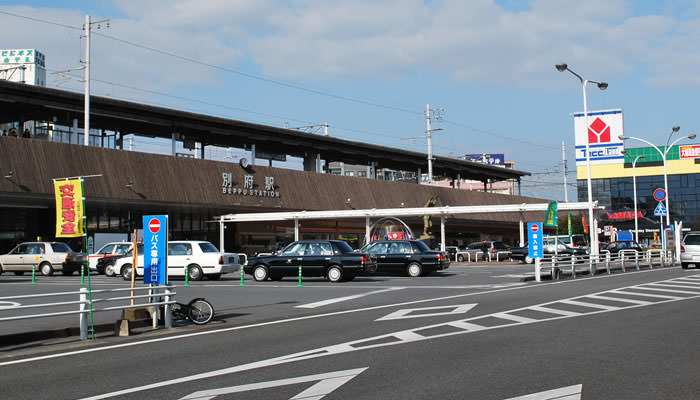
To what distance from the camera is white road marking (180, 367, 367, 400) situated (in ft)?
22.7

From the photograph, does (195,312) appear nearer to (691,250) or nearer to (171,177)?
(691,250)

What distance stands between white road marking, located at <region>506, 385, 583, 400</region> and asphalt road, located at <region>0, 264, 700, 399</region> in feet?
0.12

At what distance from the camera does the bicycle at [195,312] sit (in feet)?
43.0


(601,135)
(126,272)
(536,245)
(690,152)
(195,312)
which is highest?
(690,152)

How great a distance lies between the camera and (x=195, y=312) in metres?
13.1

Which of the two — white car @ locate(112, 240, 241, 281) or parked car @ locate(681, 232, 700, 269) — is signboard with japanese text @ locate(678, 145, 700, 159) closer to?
parked car @ locate(681, 232, 700, 269)

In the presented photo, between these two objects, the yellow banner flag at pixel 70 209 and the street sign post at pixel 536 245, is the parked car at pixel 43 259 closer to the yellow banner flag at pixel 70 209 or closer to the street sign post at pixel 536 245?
the yellow banner flag at pixel 70 209

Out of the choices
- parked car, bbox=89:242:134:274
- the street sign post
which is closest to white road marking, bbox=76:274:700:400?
the street sign post

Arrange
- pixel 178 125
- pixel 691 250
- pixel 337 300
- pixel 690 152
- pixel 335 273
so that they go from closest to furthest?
pixel 337 300
pixel 335 273
pixel 691 250
pixel 178 125
pixel 690 152

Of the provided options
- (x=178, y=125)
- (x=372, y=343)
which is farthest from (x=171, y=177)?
(x=372, y=343)

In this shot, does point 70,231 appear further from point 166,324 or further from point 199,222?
point 199,222

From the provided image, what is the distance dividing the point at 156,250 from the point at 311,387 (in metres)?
6.75

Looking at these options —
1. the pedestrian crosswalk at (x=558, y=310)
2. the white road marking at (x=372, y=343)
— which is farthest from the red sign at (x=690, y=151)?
the white road marking at (x=372, y=343)

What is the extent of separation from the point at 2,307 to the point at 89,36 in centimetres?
2914
